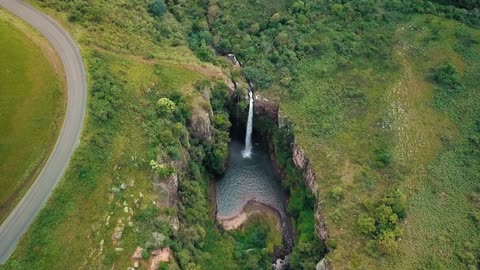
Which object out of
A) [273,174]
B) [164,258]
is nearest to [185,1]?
[273,174]

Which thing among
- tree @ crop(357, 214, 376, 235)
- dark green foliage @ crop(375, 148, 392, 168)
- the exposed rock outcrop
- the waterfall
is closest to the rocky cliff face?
the exposed rock outcrop

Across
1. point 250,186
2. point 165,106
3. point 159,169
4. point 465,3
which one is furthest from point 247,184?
point 465,3

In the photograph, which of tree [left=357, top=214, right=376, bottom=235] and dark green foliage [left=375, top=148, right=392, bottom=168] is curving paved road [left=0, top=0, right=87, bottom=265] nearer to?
tree [left=357, top=214, right=376, bottom=235]

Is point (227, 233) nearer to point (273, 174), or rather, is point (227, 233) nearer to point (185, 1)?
point (273, 174)

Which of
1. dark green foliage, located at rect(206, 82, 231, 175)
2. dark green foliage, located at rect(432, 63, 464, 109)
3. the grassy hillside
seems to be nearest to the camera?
the grassy hillside

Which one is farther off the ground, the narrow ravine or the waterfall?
the waterfall

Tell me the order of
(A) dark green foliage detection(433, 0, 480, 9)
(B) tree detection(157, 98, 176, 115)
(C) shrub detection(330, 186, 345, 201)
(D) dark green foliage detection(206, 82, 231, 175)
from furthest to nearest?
(A) dark green foliage detection(433, 0, 480, 9) < (D) dark green foliage detection(206, 82, 231, 175) < (B) tree detection(157, 98, 176, 115) < (C) shrub detection(330, 186, 345, 201)
